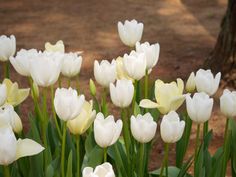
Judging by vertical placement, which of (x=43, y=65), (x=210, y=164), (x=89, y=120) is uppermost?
(x=43, y=65)

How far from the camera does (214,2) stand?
645 cm

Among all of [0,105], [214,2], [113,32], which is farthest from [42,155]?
[214,2]

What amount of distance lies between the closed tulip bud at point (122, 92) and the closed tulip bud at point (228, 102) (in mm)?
287

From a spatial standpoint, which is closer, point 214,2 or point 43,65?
point 43,65

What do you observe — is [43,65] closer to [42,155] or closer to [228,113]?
[42,155]

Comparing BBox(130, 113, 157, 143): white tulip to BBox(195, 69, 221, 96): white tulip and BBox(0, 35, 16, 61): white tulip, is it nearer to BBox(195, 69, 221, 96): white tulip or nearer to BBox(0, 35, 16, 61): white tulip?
BBox(195, 69, 221, 96): white tulip

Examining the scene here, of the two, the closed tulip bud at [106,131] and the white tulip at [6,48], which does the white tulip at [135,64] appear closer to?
the closed tulip bud at [106,131]

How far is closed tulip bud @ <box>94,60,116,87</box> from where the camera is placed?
5.96 ft

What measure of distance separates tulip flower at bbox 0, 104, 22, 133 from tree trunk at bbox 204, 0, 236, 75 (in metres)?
2.40

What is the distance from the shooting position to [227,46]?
3.90 m

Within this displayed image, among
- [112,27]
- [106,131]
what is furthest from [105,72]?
[112,27]

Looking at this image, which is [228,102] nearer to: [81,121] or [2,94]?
[81,121]

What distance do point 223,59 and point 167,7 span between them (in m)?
2.41

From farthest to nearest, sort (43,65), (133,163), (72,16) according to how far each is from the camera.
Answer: (72,16)
(133,163)
(43,65)
